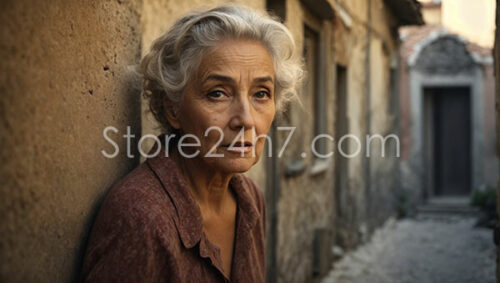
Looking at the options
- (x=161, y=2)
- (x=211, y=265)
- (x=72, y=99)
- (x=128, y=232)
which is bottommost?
(x=211, y=265)

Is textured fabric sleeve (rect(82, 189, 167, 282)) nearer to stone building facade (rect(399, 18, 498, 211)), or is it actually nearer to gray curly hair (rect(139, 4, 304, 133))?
gray curly hair (rect(139, 4, 304, 133))

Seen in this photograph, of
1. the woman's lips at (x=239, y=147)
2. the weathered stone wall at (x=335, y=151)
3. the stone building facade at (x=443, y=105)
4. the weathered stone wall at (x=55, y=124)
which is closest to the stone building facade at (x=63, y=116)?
the weathered stone wall at (x=55, y=124)

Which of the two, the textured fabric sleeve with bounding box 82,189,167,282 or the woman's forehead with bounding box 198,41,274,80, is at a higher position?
the woman's forehead with bounding box 198,41,274,80

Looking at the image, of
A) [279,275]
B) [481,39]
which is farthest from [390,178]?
[279,275]

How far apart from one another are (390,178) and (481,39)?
466cm

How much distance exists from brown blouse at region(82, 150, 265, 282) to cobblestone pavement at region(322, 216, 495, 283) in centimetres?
471

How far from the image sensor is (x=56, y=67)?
149cm

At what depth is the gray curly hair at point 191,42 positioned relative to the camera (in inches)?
70.1

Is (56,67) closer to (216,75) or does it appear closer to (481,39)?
(216,75)

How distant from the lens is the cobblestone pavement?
6500 millimetres

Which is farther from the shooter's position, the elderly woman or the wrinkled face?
the wrinkled face

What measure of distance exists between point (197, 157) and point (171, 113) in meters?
0.18

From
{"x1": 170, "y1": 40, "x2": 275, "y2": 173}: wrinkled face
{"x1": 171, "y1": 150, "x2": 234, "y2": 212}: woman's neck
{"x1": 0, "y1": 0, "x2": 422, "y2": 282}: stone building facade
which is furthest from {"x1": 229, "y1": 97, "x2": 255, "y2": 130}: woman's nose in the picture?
{"x1": 0, "y1": 0, "x2": 422, "y2": 282}: stone building facade

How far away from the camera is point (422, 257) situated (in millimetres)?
7570
